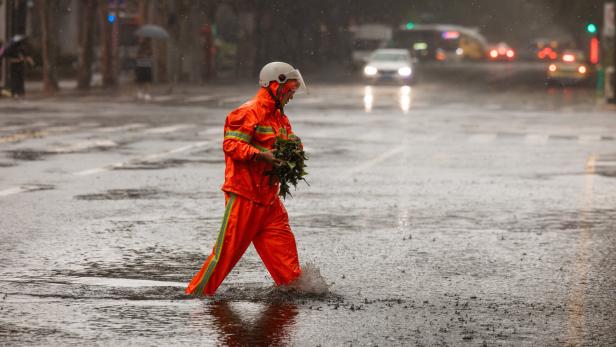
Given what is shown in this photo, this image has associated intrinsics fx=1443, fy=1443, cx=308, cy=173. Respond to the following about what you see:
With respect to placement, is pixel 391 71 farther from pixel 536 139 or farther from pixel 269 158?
pixel 269 158

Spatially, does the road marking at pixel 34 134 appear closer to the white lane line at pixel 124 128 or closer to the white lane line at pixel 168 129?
the white lane line at pixel 124 128

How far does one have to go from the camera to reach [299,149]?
859 cm

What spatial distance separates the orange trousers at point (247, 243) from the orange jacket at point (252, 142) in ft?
0.22

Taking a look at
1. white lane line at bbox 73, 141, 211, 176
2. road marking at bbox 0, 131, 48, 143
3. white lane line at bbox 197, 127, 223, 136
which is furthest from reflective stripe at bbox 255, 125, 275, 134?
white lane line at bbox 197, 127, 223, 136

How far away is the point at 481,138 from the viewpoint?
974 inches

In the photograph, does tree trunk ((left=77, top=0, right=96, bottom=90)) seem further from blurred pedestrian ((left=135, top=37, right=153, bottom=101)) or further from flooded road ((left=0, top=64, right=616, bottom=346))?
flooded road ((left=0, top=64, right=616, bottom=346))

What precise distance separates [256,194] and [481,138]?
54.2 feet

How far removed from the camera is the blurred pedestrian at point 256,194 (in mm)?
8508

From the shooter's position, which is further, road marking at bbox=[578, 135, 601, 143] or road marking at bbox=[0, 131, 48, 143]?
road marking at bbox=[578, 135, 601, 143]

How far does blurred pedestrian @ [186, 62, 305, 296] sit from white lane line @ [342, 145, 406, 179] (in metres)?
8.65

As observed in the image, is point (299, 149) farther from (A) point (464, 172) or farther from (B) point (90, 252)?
(A) point (464, 172)

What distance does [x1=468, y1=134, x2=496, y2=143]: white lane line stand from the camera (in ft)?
78.7

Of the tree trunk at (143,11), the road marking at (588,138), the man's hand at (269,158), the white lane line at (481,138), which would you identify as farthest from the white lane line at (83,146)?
the tree trunk at (143,11)

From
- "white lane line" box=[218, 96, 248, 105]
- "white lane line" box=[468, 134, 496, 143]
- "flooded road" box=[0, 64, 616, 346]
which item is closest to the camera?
A: "flooded road" box=[0, 64, 616, 346]
